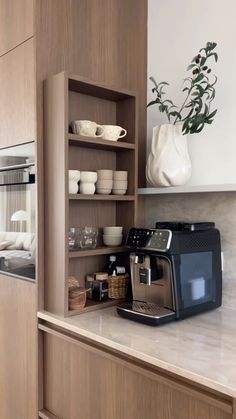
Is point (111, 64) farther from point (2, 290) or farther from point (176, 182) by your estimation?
point (2, 290)

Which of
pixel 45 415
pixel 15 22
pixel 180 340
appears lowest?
pixel 45 415

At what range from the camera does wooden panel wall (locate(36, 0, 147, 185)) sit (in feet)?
5.52

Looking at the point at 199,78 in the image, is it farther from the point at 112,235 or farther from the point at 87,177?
the point at 112,235

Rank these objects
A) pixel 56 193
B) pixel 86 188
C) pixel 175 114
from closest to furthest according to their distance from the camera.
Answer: pixel 56 193 < pixel 86 188 < pixel 175 114

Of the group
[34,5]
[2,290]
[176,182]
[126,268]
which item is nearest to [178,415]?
[126,268]

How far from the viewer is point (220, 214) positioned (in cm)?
178

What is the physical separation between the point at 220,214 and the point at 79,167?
0.72 metres

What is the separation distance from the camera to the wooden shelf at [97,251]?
1656mm

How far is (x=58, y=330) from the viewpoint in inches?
63.7

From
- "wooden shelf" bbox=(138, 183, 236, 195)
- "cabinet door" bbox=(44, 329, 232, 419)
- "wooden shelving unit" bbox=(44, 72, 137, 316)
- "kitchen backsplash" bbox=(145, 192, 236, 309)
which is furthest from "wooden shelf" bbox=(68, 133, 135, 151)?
"cabinet door" bbox=(44, 329, 232, 419)

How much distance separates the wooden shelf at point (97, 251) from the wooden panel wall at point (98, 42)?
431 mm

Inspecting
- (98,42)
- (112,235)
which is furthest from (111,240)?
(98,42)

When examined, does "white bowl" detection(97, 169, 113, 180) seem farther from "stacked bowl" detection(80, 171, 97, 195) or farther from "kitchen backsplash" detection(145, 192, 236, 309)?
"kitchen backsplash" detection(145, 192, 236, 309)

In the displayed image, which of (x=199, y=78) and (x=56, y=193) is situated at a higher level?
(x=199, y=78)
